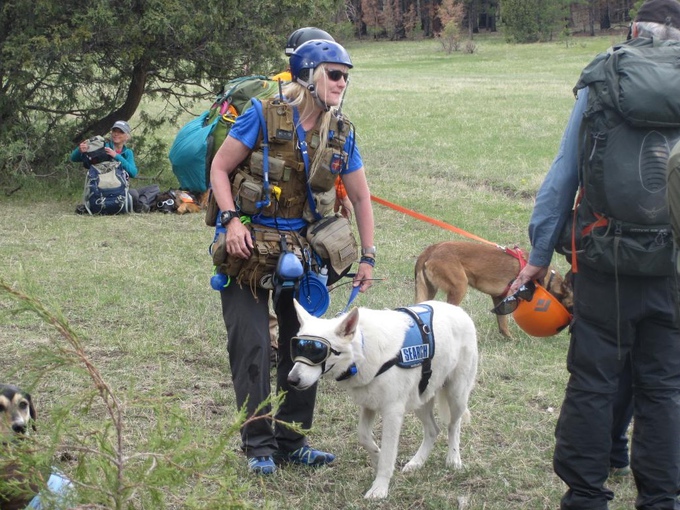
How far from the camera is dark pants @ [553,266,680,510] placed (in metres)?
3.91

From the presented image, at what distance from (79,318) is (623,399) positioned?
457 centimetres

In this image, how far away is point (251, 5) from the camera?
13688 mm

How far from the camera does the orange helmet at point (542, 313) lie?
466 centimetres

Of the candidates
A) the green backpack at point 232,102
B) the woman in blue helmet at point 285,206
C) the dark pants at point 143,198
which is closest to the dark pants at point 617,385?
the woman in blue helmet at point 285,206

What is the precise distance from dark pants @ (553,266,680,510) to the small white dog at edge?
786 millimetres

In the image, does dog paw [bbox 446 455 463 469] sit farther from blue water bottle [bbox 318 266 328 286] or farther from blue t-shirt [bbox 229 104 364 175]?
blue t-shirt [bbox 229 104 364 175]

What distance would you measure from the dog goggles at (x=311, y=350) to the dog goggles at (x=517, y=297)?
0.97 m

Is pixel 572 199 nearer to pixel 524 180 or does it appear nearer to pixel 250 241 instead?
pixel 250 241

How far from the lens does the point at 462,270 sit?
304 inches

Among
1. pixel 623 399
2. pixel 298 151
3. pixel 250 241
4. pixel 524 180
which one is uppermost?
pixel 298 151

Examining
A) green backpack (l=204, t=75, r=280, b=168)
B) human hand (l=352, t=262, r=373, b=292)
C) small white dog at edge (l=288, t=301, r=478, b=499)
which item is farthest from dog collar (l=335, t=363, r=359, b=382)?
green backpack (l=204, t=75, r=280, b=168)

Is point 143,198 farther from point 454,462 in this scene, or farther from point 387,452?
point 387,452

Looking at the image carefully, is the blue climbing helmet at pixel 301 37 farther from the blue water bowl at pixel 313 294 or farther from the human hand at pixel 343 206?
the blue water bowl at pixel 313 294

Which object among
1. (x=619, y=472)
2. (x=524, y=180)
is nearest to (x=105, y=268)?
(x=619, y=472)
